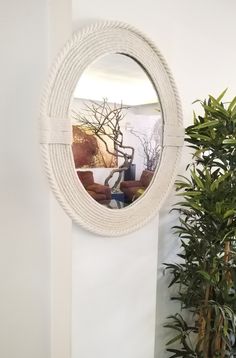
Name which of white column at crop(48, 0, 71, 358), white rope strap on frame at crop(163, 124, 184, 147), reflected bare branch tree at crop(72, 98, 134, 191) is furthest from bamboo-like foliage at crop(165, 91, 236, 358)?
white column at crop(48, 0, 71, 358)

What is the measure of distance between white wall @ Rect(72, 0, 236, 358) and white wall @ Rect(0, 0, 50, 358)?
9.0 inches

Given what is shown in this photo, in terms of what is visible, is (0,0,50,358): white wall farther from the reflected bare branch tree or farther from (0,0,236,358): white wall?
the reflected bare branch tree

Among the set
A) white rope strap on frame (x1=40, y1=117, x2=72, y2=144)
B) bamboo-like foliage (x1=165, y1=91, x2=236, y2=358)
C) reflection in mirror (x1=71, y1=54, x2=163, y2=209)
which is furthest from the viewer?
bamboo-like foliage (x1=165, y1=91, x2=236, y2=358)

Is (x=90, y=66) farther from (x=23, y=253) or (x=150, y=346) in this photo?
(x=150, y=346)

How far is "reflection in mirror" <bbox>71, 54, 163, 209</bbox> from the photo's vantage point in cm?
107

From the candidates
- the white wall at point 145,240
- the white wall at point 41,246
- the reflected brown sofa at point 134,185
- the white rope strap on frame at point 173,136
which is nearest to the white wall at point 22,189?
the white wall at point 41,246

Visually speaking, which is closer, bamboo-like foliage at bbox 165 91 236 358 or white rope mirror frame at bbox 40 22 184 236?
white rope mirror frame at bbox 40 22 184 236

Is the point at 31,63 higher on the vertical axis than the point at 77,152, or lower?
higher

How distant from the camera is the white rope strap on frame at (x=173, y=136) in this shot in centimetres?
130

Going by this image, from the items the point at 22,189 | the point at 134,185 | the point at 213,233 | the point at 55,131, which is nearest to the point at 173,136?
the point at 134,185

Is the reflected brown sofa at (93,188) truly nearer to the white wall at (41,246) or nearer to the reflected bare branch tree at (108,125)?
the reflected bare branch tree at (108,125)

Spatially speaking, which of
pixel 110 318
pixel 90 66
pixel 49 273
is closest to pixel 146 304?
pixel 110 318

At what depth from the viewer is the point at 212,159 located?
49.3 inches

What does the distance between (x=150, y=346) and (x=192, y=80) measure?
1401mm
